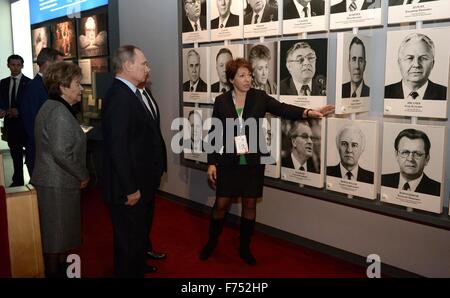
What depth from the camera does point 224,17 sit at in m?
4.37

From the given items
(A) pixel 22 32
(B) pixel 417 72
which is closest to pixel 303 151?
(B) pixel 417 72

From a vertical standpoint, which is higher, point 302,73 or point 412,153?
point 302,73

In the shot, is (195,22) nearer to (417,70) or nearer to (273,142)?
(273,142)

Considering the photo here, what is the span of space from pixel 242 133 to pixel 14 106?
171 inches

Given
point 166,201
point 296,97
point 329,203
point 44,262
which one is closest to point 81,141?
point 44,262

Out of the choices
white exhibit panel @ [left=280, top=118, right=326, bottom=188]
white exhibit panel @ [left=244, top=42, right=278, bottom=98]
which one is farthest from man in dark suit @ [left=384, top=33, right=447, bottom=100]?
white exhibit panel @ [left=244, top=42, right=278, bottom=98]

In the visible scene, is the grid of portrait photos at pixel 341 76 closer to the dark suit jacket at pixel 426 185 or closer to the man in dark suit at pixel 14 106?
the dark suit jacket at pixel 426 185

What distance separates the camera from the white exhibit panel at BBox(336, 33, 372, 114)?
125 inches

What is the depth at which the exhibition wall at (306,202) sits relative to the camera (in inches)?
123

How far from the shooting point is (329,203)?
3.70 metres

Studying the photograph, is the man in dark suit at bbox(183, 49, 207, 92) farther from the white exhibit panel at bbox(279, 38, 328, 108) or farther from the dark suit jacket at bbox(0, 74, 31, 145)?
the dark suit jacket at bbox(0, 74, 31, 145)

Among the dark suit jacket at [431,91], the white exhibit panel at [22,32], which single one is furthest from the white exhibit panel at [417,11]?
the white exhibit panel at [22,32]

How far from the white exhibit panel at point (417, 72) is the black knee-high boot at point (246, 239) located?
1395mm

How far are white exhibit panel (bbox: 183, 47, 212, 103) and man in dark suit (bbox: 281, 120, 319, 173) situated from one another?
121cm
